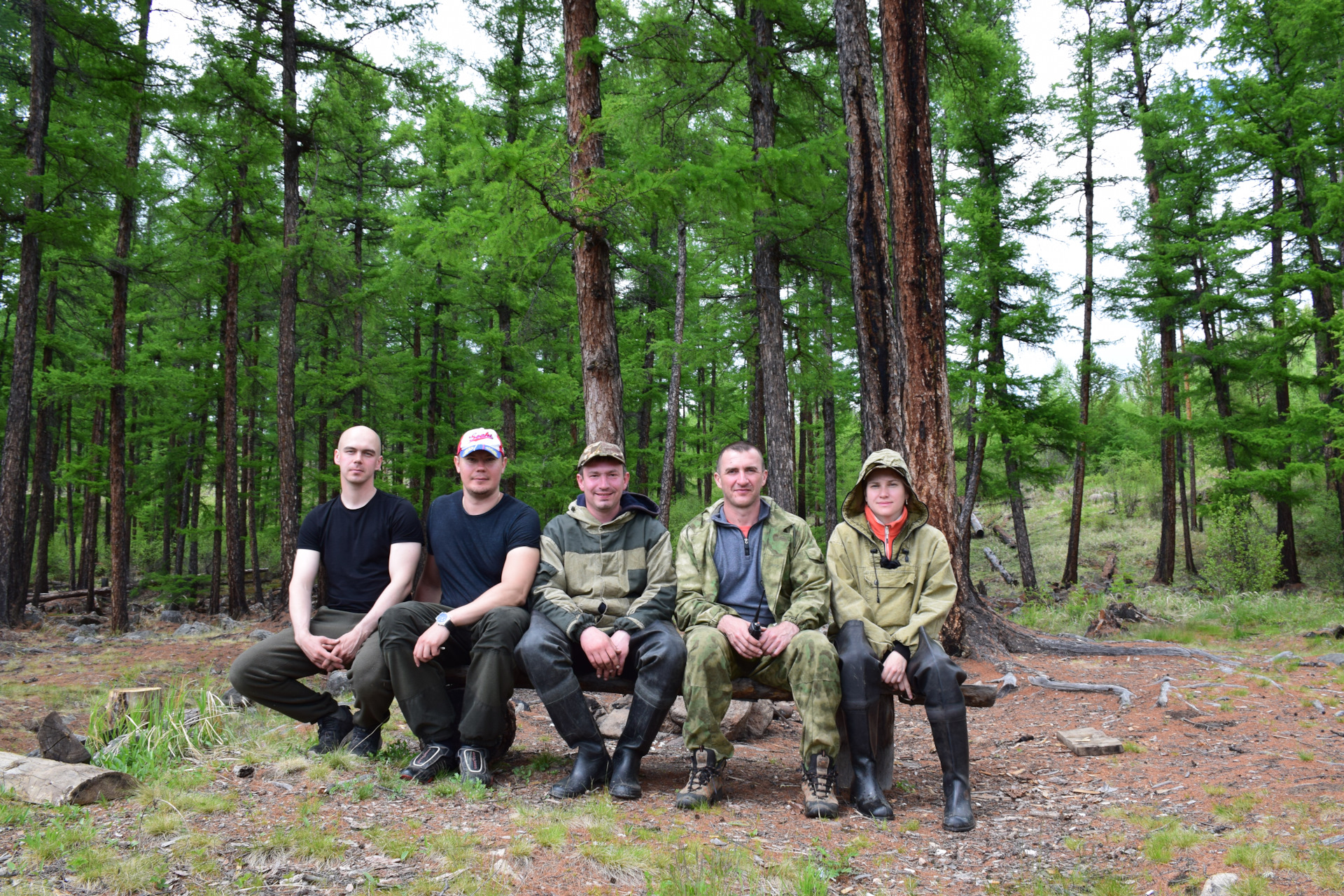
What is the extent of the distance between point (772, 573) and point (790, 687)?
595mm

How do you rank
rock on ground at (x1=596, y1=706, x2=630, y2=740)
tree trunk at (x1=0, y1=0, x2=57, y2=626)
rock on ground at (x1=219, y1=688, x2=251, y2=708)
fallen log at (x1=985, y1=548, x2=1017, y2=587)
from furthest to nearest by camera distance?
fallen log at (x1=985, y1=548, x2=1017, y2=587), tree trunk at (x1=0, y1=0, x2=57, y2=626), rock on ground at (x1=219, y1=688, x2=251, y2=708), rock on ground at (x1=596, y1=706, x2=630, y2=740)

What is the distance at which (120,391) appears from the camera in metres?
14.1

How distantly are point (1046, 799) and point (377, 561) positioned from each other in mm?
4034

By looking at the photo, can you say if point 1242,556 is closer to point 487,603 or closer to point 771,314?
A: point 771,314

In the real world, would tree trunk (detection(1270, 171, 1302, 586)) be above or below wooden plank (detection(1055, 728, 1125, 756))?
above

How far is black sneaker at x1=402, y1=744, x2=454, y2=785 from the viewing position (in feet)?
13.3

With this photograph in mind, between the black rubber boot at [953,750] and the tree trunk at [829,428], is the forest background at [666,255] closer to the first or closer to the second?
the tree trunk at [829,428]

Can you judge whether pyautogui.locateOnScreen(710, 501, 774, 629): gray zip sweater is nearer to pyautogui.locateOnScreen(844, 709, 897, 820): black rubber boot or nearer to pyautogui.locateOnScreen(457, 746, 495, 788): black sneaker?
pyautogui.locateOnScreen(844, 709, 897, 820): black rubber boot

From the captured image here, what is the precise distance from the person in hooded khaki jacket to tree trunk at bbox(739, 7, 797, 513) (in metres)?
7.67

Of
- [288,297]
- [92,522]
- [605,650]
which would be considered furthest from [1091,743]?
[92,522]

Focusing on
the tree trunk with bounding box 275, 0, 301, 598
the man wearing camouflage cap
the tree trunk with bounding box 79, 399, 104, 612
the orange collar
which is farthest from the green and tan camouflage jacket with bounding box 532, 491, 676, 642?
the tree trunk with bounding box 79, 399, 104, 612

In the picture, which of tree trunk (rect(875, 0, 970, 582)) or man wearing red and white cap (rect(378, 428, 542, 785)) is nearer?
man wearing red and white cap (rect(378, 428, 542, 785))

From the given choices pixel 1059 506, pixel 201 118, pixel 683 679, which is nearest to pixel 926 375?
pixel 683 679

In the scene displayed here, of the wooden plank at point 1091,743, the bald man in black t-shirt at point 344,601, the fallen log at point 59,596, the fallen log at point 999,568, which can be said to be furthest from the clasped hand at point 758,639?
the fallen log at point 59,596
